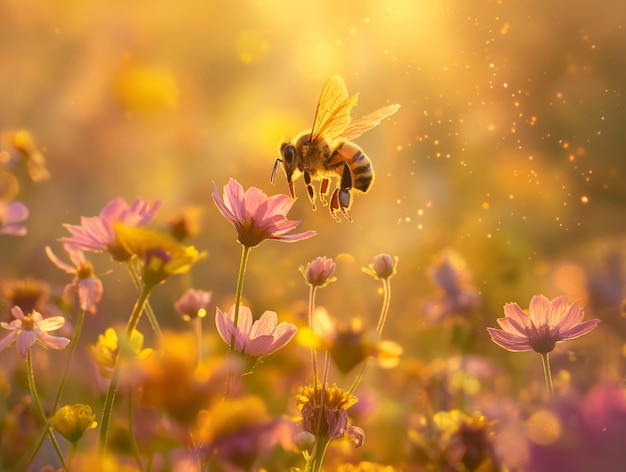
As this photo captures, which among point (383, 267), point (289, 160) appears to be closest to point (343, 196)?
point (289, 160)

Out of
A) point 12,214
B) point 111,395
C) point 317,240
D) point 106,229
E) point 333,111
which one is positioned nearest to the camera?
point 111,395

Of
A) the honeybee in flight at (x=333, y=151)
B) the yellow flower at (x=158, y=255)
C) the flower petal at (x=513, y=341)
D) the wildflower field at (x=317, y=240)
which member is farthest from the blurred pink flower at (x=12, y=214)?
the flower petal at (x=513, y=341)

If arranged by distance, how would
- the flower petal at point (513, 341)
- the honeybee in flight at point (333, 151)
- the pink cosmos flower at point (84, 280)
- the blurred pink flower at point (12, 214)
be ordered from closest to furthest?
the flower petal at point (513, 341) → the pink cosmos flower at point (84, 280) → the blurred pink flower at point (12, 214) → the honeybee in flight at point (333, 151)

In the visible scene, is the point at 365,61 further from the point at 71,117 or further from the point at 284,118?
the point at 71,117

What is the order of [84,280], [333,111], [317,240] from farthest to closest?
1. [317,240]
2. [333,111]
3. [84,280]

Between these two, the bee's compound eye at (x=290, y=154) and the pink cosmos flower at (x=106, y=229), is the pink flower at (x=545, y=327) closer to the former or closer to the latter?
the pink cosmos flower at (x=106, y=229)

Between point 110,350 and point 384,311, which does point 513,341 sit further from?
point 110,350

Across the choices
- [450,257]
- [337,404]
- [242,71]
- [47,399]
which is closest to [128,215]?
[337,404]
